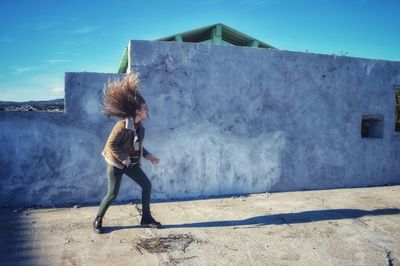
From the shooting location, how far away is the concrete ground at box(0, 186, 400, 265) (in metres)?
3.39

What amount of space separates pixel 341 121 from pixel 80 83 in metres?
5.14

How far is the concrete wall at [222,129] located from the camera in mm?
5203

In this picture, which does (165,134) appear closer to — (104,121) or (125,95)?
(104,121)

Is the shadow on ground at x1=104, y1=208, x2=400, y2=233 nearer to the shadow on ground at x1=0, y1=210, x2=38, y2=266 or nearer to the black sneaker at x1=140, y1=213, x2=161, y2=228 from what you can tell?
the black sneaker at x1=140, y1=213, x2=161, y2=228

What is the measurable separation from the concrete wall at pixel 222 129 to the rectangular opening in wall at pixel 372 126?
14 centimetres

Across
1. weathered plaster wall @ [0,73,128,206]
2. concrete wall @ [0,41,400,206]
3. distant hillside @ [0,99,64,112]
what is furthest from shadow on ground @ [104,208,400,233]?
distant hillside @ [0,99,64,112]

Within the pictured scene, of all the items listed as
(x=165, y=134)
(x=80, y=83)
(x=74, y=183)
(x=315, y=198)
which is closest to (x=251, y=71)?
(x=165, y=134)

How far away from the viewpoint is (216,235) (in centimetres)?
404

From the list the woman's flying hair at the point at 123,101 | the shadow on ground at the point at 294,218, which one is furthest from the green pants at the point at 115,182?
the woman's flying hair at the point at 123,101

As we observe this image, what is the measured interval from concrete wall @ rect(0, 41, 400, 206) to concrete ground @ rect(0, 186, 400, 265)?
47cm

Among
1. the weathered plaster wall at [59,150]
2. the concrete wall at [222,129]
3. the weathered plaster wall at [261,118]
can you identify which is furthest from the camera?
the weathered plaster wall at [261,118]

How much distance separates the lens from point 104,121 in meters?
5.41

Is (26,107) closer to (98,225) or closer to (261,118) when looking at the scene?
(98,225)

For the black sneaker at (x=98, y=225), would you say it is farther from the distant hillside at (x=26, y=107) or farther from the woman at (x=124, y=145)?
the distant hillside at (x=26, y=107)
